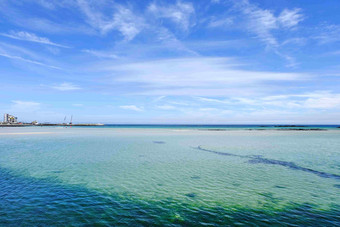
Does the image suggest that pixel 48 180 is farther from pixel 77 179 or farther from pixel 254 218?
pixel 254 218

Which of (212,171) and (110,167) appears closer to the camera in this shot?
(212,171)

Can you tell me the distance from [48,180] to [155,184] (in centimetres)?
796

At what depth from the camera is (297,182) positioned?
629 inches

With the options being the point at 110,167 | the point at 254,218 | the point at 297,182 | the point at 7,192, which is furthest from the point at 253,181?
the point at 7,192

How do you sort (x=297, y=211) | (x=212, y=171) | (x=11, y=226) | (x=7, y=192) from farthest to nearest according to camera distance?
(x=212, y=171), (x=7, y=192), (x=297, y=211), (x=11, y=226)

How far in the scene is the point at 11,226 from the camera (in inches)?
352

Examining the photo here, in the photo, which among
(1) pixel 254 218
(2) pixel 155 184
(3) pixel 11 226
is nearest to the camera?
(3) pixel 11 226

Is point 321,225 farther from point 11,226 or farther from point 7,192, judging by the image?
point 7,192

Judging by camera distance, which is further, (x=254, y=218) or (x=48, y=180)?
(x=48, y=180)

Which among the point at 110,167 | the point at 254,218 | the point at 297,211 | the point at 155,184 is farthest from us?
the point at 110,167

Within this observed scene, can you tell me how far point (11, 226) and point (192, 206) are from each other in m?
8.04

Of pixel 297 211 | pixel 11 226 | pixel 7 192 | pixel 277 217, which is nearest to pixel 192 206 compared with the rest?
pixel 277 217

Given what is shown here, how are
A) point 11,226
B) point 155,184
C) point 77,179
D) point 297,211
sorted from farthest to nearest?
point 77,179 < point 155,184 < point 297,211 < point 11,226

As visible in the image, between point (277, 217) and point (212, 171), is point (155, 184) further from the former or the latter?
point (277, 217)
